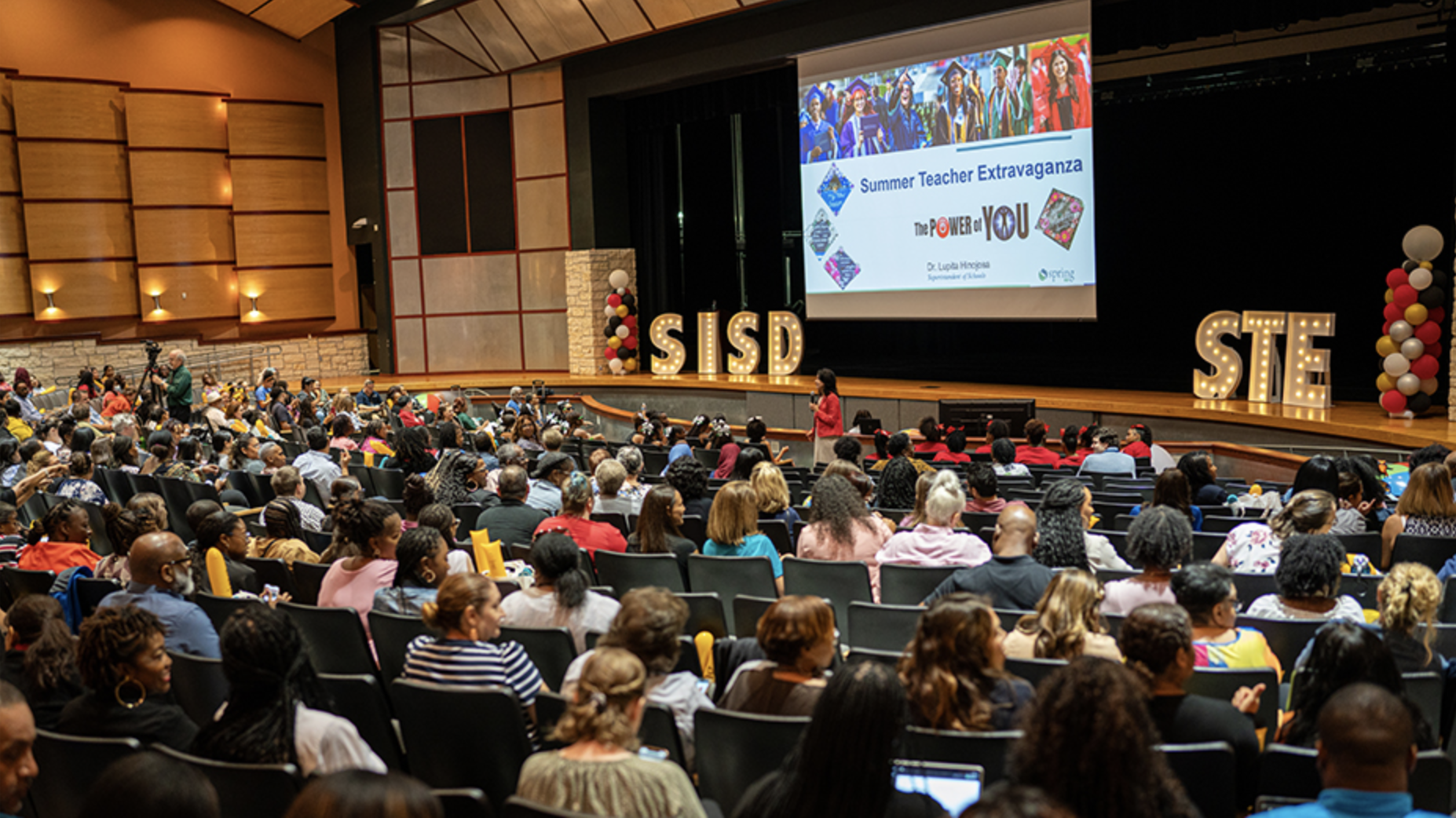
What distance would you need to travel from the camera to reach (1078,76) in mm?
11781

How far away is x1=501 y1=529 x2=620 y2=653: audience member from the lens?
13.1 feet

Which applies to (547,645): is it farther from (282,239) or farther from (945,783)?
(282,239)


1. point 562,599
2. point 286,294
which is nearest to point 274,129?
point 286,294

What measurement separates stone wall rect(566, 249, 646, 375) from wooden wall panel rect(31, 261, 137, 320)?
23.2 ft

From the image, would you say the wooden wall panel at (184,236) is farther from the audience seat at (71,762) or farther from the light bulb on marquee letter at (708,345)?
the audience seat at (71,762)

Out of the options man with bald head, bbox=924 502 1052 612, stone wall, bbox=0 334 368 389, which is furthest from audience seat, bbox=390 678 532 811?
stone wall, bbox=0 334 368 389

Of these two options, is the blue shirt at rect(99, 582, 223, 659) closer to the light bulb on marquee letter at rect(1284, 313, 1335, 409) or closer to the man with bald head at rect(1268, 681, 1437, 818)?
the man with bald head at rect(1268, 681, 1437, 818)

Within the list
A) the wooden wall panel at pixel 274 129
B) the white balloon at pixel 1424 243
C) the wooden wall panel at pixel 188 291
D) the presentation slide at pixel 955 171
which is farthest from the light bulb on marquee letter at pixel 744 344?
the wooden wall panel at pixel 188 291

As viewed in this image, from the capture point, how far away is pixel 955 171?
13.1 m

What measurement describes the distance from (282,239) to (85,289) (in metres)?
3.10

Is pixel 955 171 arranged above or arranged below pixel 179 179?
below

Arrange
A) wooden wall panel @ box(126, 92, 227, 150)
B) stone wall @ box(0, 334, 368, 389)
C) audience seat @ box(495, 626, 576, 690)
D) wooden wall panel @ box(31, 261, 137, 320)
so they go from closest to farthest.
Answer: audience seat @ box(495, 626, 576, 690)
stone wall @ box(0, 334, 368, 389)
wooden wall panel @ box(31, 261, 137, 320)
wooden wall panel @ box(126, 92, 227, 150)

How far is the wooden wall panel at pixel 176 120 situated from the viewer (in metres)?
17.9

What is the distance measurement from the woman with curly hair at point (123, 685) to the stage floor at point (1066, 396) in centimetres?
903
